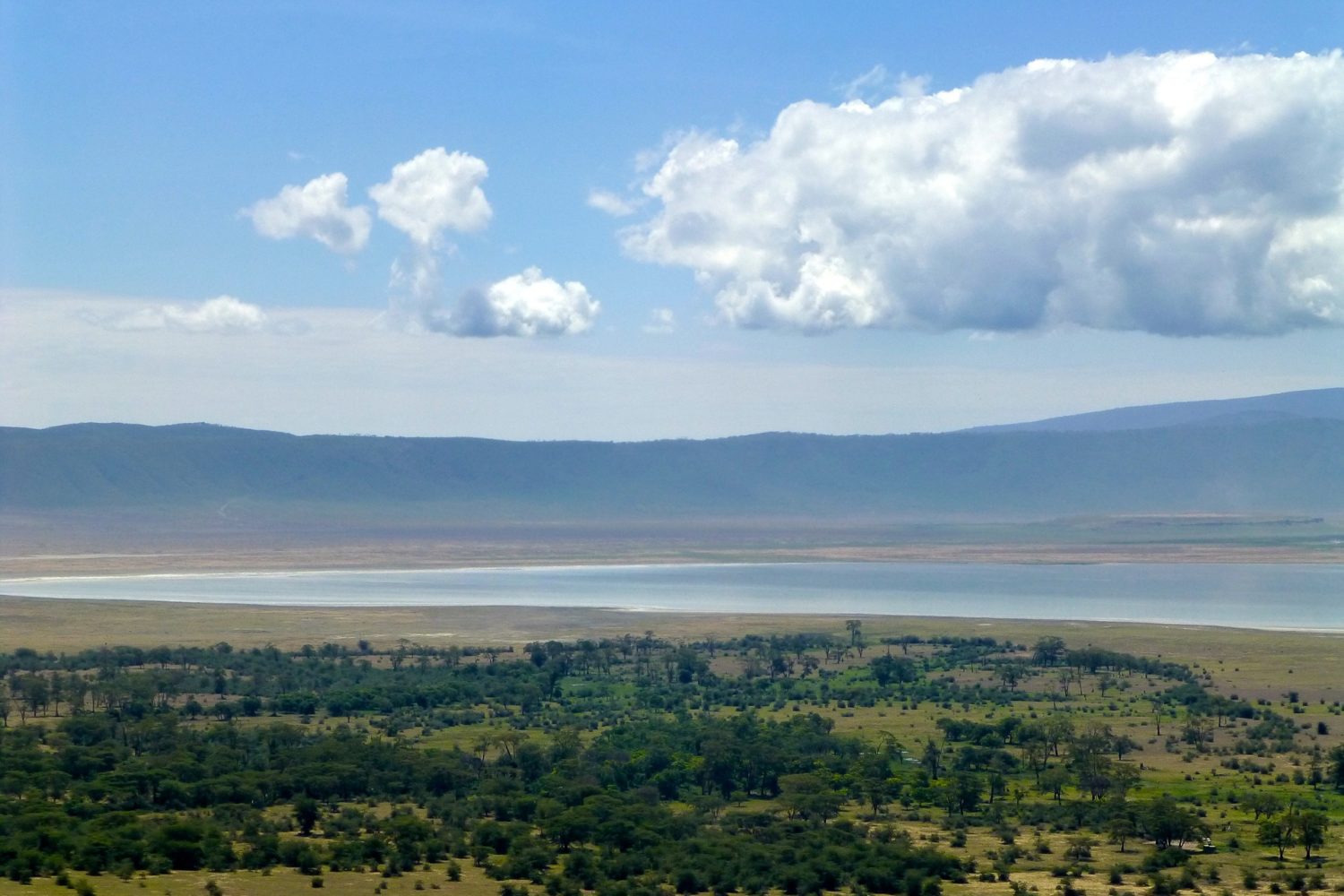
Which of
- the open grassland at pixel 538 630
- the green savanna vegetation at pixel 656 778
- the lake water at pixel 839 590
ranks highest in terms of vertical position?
the lake water at pixel 839 590

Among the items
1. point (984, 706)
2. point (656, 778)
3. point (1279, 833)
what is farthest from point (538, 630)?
point (1279, 833)

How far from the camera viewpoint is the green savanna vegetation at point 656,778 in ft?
110

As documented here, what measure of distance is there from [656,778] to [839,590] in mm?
80049

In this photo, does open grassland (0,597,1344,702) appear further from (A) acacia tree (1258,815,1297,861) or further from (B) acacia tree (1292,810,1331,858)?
(A) acacia tree (1258,815,1297,861)

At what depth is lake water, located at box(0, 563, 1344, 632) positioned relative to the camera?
104 m

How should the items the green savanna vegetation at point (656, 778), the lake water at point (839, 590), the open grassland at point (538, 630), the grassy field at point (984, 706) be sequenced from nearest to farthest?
the grassy field at point (984, 706), the green savanna vegetation at point (656, 778), the open grassland at point (538, 630), the lake water at point (839, 590)

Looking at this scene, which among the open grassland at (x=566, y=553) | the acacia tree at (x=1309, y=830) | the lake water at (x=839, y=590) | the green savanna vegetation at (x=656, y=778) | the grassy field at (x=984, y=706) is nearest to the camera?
the grassy field at (x=984, y=706)

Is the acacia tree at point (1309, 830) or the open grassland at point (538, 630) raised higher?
the open grassland at point (538, 630)

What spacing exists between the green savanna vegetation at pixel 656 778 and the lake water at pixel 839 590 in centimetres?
3108

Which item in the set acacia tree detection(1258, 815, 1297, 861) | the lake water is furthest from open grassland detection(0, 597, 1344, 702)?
acacia tree detection(1258, 815, 1297, 861)

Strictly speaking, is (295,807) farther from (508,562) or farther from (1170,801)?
(508,562)

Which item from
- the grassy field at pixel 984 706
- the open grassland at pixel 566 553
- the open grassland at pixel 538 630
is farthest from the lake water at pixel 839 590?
the open grassland at pixel 566 553

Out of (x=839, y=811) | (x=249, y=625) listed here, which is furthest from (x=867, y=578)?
(x=839, y=811)

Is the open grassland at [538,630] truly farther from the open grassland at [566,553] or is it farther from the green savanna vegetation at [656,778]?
the open grassland at [566,553]
